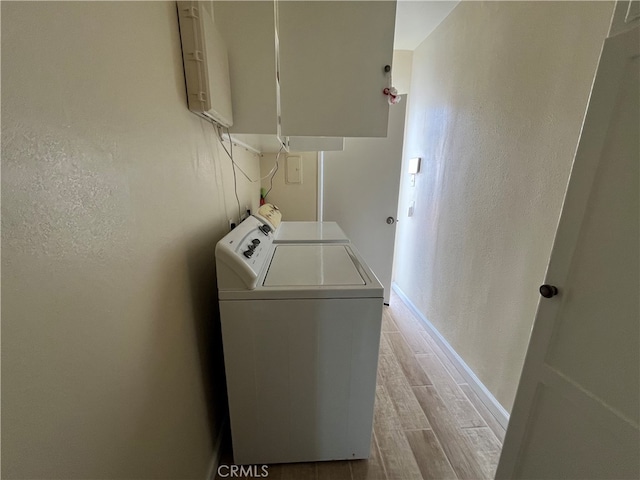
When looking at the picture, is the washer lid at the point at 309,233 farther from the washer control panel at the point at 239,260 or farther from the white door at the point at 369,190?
the white door at the point at 369,190

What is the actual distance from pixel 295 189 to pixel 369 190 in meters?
0.76

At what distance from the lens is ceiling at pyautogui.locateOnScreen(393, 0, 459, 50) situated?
1976mm

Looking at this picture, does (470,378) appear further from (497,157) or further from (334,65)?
(334,65)

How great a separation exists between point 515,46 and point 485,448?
219cm

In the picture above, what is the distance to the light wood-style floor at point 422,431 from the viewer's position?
1276 millimetres

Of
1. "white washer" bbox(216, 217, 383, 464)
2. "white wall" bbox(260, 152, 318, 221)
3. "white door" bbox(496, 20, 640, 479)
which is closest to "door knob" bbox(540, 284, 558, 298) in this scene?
"white door" bbox(496, 20, 640, 479)

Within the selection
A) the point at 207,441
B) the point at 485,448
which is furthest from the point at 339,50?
the point at 485,448

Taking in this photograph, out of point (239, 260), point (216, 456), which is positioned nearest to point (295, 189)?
point (239, 260)

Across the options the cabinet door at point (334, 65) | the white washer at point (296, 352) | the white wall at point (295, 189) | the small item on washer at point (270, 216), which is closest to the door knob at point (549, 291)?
the white washer at point (296, 352)

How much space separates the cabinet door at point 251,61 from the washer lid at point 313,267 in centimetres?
64

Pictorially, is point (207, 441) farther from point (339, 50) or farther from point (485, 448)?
point (339, 50)

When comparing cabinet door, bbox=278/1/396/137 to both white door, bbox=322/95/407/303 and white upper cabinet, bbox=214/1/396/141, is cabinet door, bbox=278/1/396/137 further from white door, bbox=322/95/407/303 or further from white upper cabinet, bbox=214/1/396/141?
white door, bbox=322/95/407/303

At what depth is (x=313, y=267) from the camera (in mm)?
1261

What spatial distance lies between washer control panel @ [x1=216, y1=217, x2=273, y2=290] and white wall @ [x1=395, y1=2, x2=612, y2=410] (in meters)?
1.38
